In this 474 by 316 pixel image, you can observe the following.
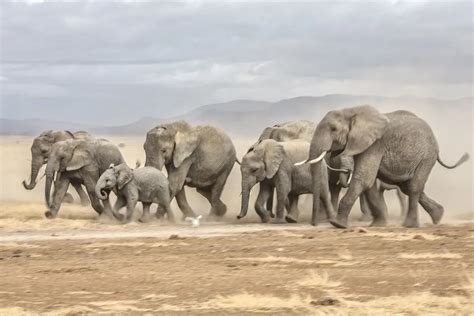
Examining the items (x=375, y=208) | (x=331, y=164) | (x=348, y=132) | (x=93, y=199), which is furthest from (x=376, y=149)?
(x=93, y=199)

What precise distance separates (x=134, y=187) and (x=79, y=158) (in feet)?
8.01

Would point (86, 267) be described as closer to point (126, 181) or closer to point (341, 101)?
point (126, 181)

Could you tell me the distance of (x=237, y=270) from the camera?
13867mm

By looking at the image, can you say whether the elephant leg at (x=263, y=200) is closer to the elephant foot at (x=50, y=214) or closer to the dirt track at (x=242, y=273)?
the dirt track at (x=242, y=273)

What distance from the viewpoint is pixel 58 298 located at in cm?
1188

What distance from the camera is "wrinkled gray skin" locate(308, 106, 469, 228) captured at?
20.5m

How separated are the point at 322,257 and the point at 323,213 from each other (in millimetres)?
8550

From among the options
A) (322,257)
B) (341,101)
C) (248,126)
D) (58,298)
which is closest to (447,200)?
(322,257)

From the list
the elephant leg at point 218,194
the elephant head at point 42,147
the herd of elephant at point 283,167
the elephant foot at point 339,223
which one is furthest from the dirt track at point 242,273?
the elephant head at point 42,147

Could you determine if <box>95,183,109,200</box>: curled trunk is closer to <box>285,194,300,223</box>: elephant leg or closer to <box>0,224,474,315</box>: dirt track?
<box>0,224,474,315</box>: dirt track

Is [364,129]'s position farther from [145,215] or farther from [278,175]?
[145,215]

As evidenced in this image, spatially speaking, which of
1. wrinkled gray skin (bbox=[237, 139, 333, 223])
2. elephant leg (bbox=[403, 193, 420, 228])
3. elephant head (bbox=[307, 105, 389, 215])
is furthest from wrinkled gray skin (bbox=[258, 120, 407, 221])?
elephant head (bbox=[307, 105, 389, 215])

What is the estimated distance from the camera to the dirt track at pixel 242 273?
11.4m

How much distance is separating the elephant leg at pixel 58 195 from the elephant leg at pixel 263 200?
182 inches
